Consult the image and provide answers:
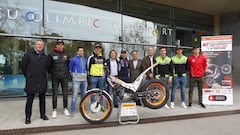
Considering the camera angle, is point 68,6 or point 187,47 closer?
point 68,6

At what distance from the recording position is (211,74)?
817 cm

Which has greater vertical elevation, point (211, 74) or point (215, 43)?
point (215, 43)

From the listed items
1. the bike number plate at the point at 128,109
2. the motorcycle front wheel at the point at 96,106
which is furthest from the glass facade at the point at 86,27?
the bike number plate at the point at 128,109

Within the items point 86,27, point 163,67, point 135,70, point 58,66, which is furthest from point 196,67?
point 86,27

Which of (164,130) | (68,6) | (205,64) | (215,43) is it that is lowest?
(164,130)

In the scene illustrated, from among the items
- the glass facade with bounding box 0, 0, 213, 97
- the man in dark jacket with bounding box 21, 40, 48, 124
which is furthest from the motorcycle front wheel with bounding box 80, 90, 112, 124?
→ the glass facade with bounding box 0, 0, 213, 97

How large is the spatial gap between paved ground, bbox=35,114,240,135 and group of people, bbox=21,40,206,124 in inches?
32.7

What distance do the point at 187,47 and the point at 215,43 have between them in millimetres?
6399

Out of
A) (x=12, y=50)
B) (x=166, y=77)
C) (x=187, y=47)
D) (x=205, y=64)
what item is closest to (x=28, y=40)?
(x=12, y=50)

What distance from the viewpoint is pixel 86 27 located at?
37.3ft

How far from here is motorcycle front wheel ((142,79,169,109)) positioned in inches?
233

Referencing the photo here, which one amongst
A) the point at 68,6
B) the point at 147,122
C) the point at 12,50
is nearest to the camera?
the point at 147,122

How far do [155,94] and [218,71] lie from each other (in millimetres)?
3201

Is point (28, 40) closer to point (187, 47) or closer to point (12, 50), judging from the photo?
point (12, 50)
